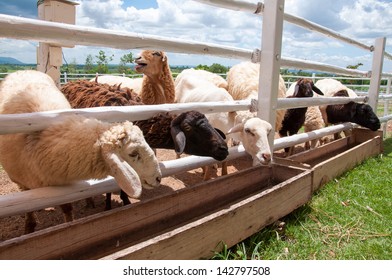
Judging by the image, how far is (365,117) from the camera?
580 cm

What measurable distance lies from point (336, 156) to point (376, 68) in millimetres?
3496

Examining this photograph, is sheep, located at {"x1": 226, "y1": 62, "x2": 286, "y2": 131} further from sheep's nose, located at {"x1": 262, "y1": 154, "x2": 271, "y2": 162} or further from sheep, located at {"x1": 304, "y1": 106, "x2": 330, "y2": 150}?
sheep's nose, located at {"x1": 262, "y1": 154, "x2": 271, "y2": 162}

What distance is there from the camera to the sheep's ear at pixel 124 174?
2.02 metres

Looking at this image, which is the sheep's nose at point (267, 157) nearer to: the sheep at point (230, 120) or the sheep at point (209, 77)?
the sheep at point (230, 120)

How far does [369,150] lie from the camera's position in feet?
17.0

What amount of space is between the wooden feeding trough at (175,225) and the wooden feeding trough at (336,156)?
53 cm

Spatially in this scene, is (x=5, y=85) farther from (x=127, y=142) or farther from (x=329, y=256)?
(x=329, y=256)

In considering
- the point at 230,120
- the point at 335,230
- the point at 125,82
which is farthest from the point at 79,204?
the point at 125,82

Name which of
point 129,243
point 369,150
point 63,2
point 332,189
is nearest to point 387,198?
A: point 332,189

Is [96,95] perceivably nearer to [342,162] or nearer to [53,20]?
[53,20]

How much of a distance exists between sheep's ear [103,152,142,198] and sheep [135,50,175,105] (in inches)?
116

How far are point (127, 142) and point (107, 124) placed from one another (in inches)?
7.9

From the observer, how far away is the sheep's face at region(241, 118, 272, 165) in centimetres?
340

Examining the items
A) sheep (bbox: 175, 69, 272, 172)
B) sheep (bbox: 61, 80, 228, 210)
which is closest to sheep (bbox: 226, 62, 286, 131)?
sheep (bbox: 175, 69, 272, 172)
